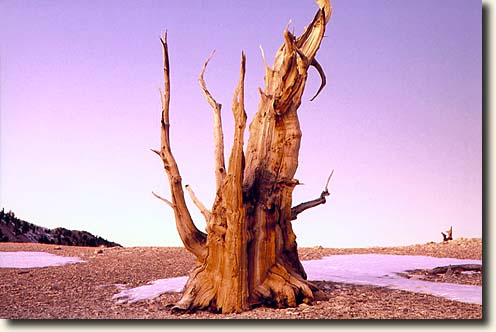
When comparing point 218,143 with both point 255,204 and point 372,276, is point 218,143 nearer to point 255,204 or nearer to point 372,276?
point 255,204

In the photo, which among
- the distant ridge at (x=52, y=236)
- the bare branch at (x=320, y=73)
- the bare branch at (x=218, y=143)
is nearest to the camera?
the bare branch at (x=218, y=143)

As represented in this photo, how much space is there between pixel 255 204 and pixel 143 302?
51.4 inches

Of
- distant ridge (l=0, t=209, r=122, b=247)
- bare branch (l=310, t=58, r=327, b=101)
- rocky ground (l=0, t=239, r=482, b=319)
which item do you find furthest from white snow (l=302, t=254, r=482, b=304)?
distant ridge (l=0, t=209, r=122, b=247)

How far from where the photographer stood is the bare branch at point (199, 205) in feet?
18.1

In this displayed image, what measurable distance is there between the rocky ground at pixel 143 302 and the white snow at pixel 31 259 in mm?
226

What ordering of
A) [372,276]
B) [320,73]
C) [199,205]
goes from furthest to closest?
[372,276], [320,73], [199,205]

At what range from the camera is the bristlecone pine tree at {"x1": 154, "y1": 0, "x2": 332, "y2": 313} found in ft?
17.2

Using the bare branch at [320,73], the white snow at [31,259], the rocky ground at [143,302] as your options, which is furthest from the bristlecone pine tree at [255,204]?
the white snow at [31,259]

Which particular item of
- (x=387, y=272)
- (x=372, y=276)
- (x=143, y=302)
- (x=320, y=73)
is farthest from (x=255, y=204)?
(x=387, y=272)

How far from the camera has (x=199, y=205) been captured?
5.61 meters

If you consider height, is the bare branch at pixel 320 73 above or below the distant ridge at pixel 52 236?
above

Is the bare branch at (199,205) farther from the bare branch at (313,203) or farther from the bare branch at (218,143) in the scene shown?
the bare branch at (313,203)

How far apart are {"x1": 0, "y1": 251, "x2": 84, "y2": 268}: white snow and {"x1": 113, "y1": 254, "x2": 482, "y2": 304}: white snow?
1980 mm

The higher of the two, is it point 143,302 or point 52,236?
point 52,236
